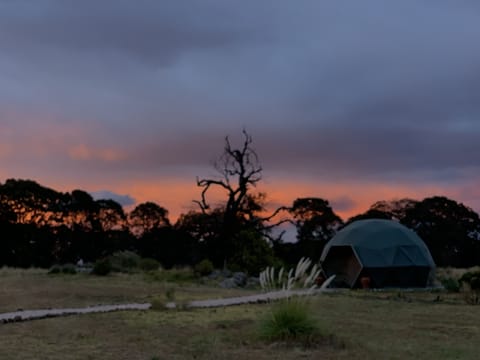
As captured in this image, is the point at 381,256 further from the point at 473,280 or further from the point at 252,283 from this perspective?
the point at 252,283

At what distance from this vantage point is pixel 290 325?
8.58 meters

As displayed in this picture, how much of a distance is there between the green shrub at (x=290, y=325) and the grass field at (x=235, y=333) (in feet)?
0.67

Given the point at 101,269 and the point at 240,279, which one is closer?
the point at 240,279

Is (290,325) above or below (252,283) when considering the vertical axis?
below

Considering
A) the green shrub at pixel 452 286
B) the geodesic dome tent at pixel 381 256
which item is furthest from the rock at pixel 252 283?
the green shrub at pixel 452 286

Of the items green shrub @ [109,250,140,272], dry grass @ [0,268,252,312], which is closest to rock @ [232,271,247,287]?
dry grass @ [0,268,252,312]

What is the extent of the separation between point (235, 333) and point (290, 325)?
1142mm

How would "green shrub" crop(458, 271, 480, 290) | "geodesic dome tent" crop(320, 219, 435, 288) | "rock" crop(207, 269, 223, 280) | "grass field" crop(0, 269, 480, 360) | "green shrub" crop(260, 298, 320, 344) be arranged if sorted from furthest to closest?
"rock" crop(207, 269, 223, 280), "geodesic dome tent" crop(320, 219, 435, 288), "green shrub" crop(458, 271, 480, 290), "green shrub" crop(260, 298, 320, 344), "grass field" crop(0, 269, 480, 360)

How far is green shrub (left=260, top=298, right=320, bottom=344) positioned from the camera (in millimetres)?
8523

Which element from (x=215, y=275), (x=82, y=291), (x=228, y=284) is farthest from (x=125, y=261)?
(x=82, y=291)

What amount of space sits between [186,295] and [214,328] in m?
6.19

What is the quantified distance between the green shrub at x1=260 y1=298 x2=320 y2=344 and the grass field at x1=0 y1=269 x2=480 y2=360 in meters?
0.20

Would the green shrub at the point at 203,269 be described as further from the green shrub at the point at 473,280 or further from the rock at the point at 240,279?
the green shrub at the point at 473,280

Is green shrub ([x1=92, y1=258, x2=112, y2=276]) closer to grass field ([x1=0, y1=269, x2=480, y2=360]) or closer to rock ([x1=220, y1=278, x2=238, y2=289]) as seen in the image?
rock ([x1=220, y1=278, x2=238, y2=289])
